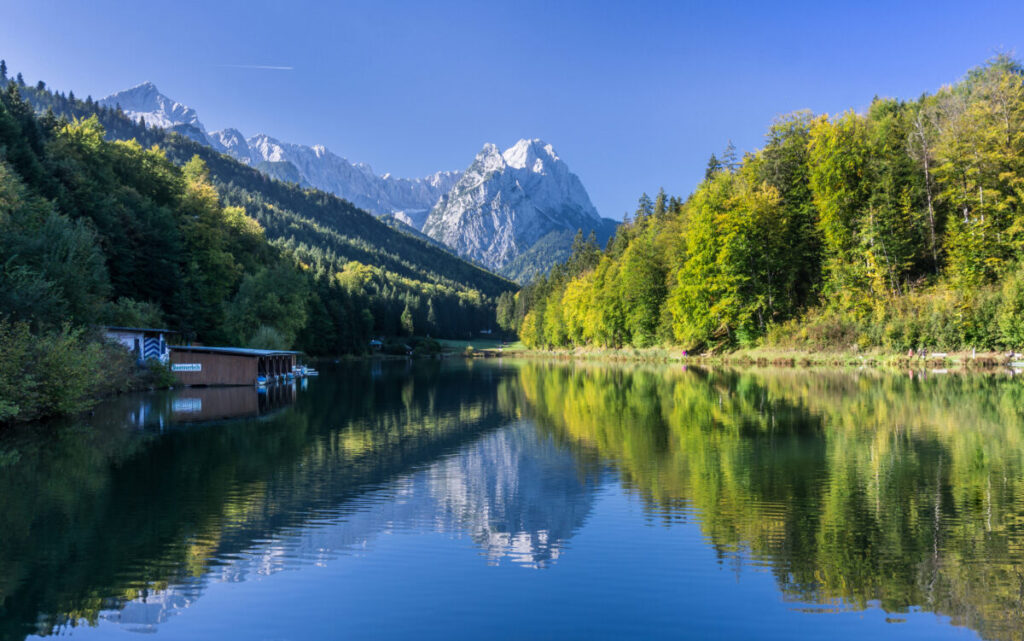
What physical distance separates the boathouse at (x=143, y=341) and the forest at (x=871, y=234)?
Answer: 155 feet

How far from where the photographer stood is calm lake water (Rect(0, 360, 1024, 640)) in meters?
7.04

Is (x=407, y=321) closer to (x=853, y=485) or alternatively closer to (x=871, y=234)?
(x=871, y=234)

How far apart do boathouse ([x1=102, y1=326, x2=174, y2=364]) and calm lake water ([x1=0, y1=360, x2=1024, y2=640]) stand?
22591mm

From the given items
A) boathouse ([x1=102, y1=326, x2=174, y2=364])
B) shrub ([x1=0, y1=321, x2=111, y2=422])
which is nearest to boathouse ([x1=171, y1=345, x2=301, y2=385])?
boathouse ([x1=102, y1=326, x2=174, y2=364])

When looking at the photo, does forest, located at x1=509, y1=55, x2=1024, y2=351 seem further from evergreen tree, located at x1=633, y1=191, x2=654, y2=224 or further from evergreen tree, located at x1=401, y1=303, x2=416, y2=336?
evergreen tree, located at x1=401, y1=303, x2=416, y2=336

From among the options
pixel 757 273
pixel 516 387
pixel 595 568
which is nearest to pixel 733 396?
pixel 516 387

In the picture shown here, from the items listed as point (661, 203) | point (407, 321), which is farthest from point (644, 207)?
point (407, 321)

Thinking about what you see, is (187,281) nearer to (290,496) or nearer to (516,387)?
(516,387)

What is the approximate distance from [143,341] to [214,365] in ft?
16.2

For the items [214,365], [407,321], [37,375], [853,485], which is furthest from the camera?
[407,321]

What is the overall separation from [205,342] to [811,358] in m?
57.0

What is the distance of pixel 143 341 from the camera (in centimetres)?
4444

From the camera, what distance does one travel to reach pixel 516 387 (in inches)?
1729

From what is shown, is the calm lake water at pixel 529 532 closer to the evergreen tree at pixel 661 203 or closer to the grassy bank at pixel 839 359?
the grassy bank at pixel 839 359
